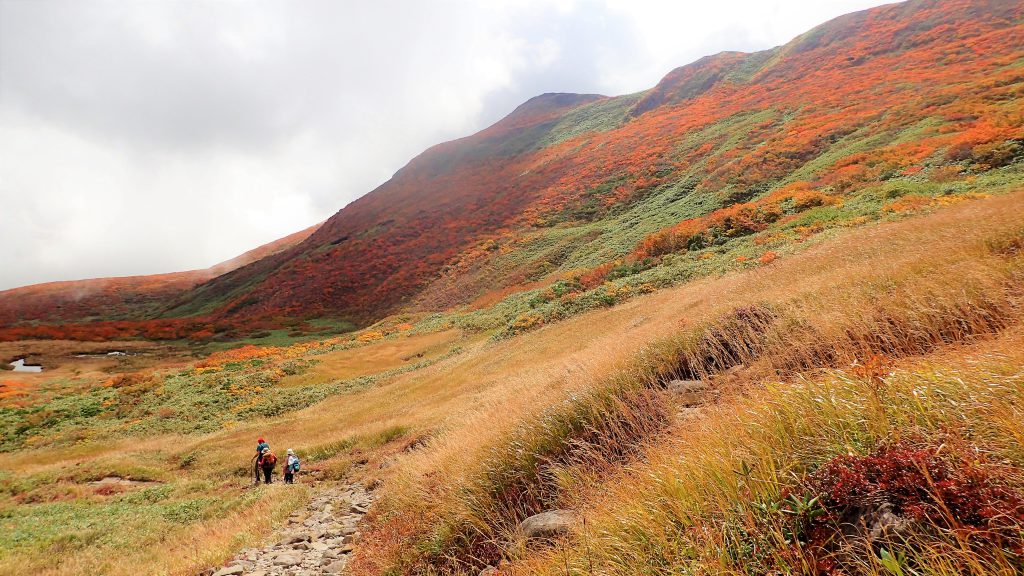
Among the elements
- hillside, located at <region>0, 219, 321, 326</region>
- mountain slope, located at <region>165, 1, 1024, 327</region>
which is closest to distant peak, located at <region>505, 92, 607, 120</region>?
mountain slope, located at <region>165, 1, 1024, 327</region>

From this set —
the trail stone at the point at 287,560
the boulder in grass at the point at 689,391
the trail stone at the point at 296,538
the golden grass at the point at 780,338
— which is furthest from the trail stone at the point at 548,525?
the trail stone at the point at 296,538

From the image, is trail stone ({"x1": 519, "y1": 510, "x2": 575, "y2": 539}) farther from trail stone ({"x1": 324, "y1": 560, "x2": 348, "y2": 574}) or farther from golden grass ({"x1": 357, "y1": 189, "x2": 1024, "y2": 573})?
trail stone ({"x1": 324, "y1": 560, "x2": 348, "y2": 574})

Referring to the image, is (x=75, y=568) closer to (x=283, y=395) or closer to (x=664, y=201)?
(x=283, y=395)

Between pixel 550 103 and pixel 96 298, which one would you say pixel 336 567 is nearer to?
pixel 96 298

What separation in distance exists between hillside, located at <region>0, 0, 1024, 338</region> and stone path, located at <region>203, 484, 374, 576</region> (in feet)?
61.9

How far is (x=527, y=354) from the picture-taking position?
2081cm

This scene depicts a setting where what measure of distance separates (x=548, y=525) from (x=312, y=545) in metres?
6.55

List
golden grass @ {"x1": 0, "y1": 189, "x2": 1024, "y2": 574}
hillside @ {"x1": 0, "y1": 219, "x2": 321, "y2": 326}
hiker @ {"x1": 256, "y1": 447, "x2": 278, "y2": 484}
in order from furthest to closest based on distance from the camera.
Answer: hillside @ {"x1": 0, "y1": 219, "x2": 321, "y2": 326} → hiker @ {"x1": 256, "y1": 447, "x2": 278, "y2": 484} → golden grass @ {"x1": 0, "y1": 189, "x2": 1024, "y2": 574}

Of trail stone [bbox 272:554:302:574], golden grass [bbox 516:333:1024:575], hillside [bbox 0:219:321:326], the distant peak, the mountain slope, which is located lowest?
trail stone [bbox 272:554:302:574]

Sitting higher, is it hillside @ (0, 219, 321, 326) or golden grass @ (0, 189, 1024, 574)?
hillside @ (0, 219, 321, 326)

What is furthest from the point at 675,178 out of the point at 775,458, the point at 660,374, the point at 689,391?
the point at 775,458

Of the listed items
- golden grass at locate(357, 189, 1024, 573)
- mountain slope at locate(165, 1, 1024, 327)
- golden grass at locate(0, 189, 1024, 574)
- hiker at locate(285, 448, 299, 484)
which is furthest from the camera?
mountain slope at locate(165, 1, 1024, 327)

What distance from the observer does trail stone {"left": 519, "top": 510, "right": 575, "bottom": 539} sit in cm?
443

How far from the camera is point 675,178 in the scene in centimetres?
5016
